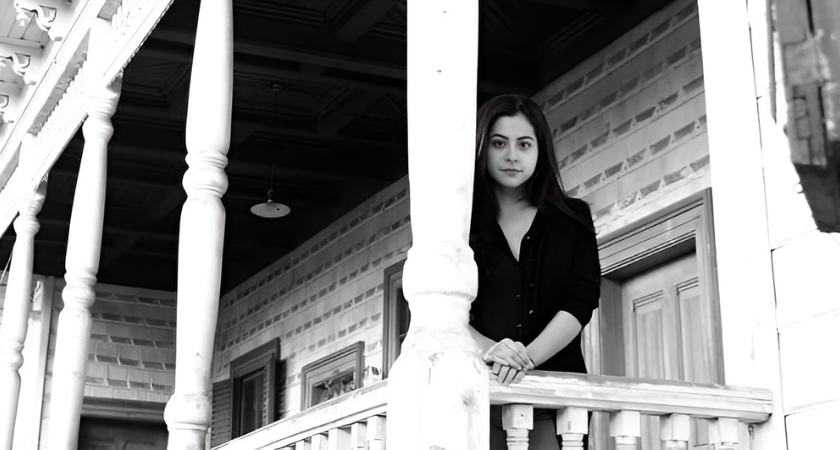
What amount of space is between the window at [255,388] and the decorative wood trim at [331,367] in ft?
1.92

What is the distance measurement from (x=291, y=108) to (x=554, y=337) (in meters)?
5.91

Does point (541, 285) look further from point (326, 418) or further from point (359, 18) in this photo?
point (359, 18)

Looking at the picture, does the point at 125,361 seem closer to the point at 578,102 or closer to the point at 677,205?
the point at 578,102

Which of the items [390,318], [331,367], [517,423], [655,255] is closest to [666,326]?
[655,255]

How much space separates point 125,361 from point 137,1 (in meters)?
7.30

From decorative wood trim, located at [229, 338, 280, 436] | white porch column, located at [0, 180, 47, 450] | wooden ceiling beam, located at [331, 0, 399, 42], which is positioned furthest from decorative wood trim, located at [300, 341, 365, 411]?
wooden ceiling beam, located at [331, 0, 399, 42]

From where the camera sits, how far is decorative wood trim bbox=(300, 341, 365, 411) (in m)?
9.93

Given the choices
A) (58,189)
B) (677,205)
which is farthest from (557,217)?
(58,189)

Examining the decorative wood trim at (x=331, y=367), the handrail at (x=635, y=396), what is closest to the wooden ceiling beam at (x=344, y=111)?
the decorative wood trim at (x=331, y=367)

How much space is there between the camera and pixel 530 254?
11.1 ft

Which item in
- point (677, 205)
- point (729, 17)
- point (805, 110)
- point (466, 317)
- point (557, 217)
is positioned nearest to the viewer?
point (805, 110)

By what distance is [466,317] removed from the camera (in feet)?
10.2

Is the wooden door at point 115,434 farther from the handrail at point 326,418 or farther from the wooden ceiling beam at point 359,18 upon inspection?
the handrail at point 326,418

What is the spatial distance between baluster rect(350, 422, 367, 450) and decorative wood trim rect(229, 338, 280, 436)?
8.10 meters
